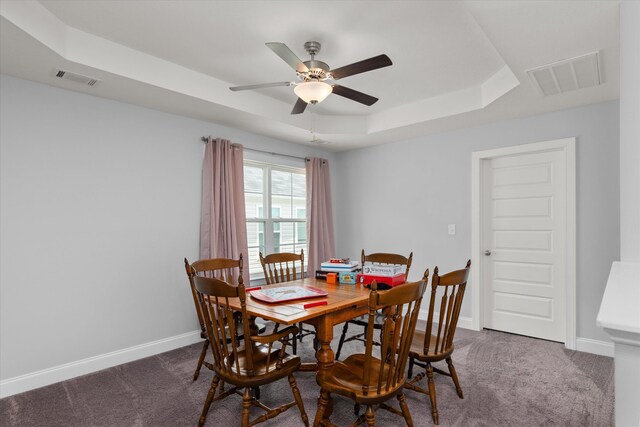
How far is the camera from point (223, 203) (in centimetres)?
377

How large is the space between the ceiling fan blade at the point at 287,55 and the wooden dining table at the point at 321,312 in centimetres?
150

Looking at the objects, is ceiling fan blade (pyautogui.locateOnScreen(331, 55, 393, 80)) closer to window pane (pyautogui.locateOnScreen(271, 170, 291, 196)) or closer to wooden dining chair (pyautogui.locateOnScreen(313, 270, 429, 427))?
wooden dining chair (pyautogui.locateOnScreen(313, 270, 429, 427))

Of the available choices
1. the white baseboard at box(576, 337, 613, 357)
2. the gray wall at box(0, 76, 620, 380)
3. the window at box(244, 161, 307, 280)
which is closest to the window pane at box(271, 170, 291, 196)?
the window at box(244, 161, 307, 280)

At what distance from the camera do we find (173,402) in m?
2.37

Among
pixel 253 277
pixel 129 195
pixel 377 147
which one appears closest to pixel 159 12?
pixel 129 195

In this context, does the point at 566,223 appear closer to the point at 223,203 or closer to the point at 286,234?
the point at 286,234

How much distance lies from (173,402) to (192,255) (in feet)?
5.10

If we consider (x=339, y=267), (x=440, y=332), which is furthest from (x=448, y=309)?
(x=339, y=267)

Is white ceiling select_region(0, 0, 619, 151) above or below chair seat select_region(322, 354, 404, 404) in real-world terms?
above

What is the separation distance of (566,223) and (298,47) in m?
3.01

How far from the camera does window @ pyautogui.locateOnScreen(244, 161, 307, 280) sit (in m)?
4.29

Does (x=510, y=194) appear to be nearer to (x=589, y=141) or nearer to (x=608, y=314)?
(x=589, y=141)

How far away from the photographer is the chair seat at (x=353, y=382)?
165cm

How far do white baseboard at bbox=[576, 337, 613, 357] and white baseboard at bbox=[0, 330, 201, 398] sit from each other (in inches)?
148
